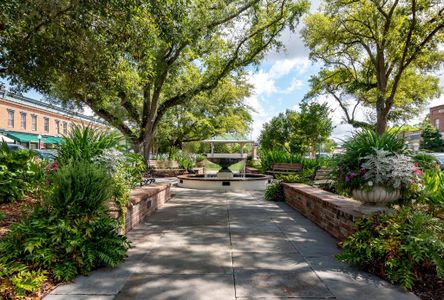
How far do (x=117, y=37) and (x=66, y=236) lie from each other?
496cm

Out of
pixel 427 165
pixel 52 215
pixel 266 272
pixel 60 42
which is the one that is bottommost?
pixel 266 272

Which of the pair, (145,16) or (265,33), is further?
(265,33)

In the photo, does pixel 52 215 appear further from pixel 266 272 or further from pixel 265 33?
pixel 265 33

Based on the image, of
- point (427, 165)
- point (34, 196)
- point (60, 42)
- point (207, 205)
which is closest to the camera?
point (427, 165)

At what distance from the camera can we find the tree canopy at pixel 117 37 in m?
6.18

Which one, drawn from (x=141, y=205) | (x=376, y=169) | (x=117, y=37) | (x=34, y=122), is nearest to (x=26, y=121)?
(x=34, y=122)

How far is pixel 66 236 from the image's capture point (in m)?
3.74

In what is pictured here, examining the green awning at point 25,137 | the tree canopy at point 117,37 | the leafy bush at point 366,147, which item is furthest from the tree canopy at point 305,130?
the green awning at point 25,137

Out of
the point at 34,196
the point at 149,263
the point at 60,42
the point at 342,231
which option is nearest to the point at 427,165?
the point at 342,231

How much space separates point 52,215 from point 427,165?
5775mm

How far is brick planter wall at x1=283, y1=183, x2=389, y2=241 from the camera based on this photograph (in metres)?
4.80

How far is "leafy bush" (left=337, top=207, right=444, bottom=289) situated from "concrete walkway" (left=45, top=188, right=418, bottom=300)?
0.54ft

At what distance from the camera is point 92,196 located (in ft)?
13.6

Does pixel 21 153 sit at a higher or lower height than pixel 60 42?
lower
